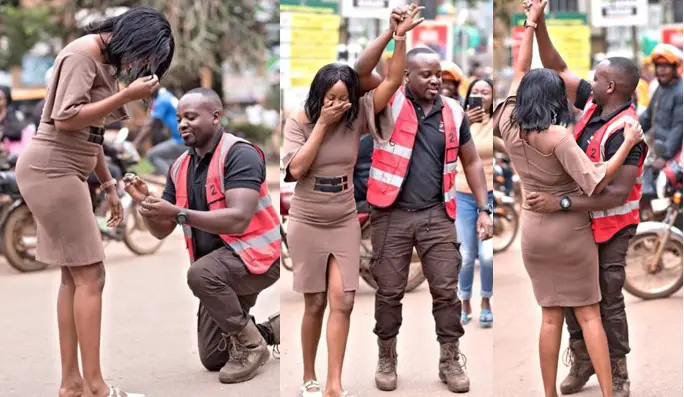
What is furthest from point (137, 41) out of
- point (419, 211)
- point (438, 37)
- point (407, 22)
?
point (438, 37)

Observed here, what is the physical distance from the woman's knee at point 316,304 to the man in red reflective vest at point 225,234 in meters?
0.54

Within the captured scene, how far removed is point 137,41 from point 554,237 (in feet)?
6.88

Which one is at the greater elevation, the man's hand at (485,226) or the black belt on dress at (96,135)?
the black belt on dress at (96,135)

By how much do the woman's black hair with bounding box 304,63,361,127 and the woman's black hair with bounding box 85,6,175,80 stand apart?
70 centimetres

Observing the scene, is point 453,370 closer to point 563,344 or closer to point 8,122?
point 563,344

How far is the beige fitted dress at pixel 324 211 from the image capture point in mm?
5625

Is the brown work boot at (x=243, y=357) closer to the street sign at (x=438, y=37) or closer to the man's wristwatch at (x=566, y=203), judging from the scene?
the man's wristwatch at (x=566, y=203)

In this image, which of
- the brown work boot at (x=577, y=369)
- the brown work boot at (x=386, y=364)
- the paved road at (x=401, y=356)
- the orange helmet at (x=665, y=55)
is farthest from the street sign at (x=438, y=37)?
the brown work boot at (x=577, y=369)

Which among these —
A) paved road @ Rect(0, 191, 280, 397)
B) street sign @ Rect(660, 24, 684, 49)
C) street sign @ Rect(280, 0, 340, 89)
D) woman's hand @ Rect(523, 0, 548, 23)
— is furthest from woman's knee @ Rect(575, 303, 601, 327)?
street sign @ Rect(660, 24, 684, 49)

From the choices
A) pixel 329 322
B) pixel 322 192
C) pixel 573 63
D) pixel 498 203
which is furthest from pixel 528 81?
pixel 573 63

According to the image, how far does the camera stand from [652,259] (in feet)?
29.8

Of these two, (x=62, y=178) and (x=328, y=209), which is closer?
(x=62, y=178)

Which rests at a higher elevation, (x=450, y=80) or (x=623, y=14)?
(x=623, y=14)

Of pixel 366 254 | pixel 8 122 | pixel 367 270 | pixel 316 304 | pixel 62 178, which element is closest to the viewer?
pixel 62 178
